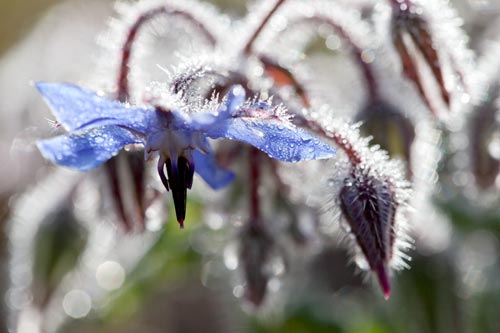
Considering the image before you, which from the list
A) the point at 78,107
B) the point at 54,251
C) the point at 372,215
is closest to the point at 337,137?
the point at 372,215

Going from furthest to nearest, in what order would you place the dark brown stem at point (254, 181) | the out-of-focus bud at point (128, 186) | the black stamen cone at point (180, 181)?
the dark brown stem at point (254, 181)
the out-of-focus bud at point (128, 186)
the black stamen cone at point (180, 181)

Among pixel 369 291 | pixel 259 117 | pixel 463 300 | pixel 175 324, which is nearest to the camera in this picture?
pixel 259 117

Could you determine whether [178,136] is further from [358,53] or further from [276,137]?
[358,53]

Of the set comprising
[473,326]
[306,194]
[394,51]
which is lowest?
[473,326]

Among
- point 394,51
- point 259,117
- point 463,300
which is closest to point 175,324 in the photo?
point 463,300

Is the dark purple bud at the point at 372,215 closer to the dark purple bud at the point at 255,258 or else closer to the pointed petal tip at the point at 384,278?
the pointed petal tip at the point at 384,278

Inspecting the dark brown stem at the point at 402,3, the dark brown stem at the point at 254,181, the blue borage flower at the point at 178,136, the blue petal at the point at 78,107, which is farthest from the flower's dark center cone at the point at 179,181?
the dark brown stem at the point at 402,3

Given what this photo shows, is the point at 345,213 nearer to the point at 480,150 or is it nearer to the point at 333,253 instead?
the point at 480,150
